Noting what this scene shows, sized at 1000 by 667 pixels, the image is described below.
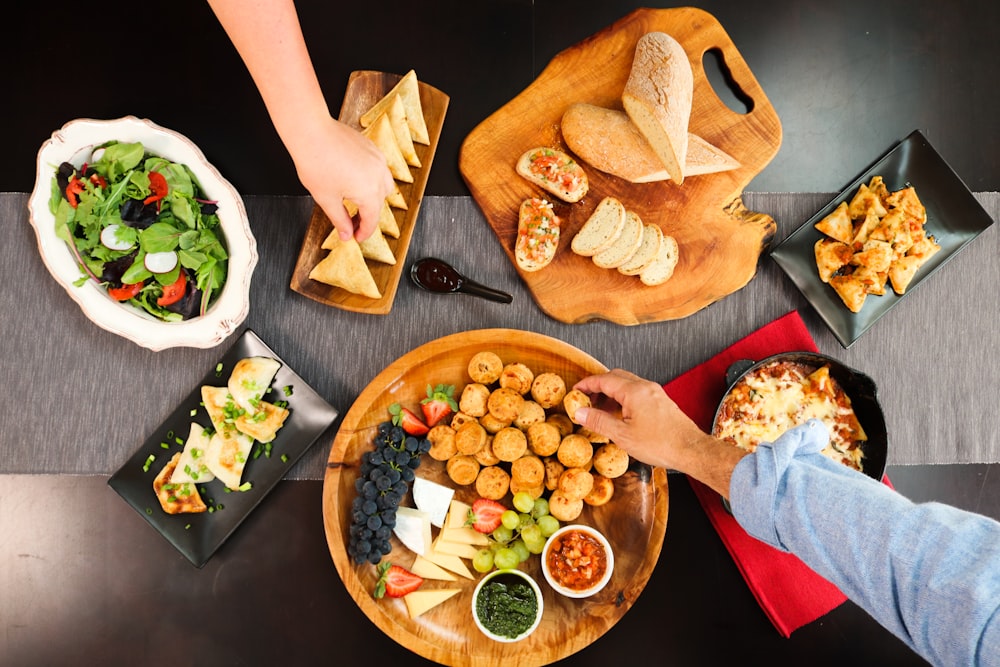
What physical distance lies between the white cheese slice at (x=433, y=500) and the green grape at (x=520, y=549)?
23 centimetres

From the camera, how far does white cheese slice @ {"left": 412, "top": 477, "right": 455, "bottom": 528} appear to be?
1.85m

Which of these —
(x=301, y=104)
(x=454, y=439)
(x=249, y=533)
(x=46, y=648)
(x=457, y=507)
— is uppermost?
(x=301, y=104)

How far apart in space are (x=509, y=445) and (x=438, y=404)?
25cm

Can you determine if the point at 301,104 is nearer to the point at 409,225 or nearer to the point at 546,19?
the point at 409,225

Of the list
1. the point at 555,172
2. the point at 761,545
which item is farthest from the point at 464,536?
the point at 555,172

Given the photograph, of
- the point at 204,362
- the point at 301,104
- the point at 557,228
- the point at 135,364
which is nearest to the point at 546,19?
the point at 557,228

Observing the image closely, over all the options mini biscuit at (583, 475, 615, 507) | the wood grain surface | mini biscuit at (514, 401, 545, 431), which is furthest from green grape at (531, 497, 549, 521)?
the wood grain surface

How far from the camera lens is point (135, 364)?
1.97 meters

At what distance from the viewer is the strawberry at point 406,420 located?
6.03 ft

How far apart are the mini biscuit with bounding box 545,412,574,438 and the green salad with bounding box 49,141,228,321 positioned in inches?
42.1

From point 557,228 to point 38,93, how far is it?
1765 mm

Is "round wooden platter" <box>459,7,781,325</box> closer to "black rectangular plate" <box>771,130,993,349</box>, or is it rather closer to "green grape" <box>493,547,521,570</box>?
"black rectangular plate" <box>771,130,993,349</box>

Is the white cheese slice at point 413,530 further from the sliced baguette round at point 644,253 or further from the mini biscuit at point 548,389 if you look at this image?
the sliced baguette round at point 644,253

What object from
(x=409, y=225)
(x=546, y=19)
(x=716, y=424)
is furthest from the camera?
(x=546, y=19)
